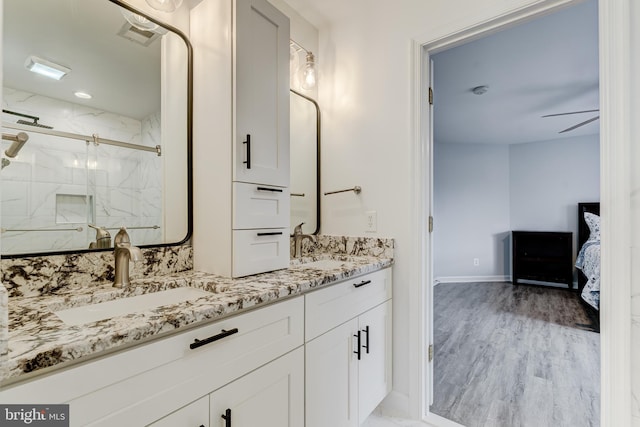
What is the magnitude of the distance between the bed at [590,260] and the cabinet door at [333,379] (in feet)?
10.0

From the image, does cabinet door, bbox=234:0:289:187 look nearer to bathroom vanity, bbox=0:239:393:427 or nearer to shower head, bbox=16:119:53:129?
bathroom vanity, bbox=0:239:393:427

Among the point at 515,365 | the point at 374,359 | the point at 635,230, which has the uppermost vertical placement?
the point at 635,230

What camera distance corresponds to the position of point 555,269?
481 centimetres

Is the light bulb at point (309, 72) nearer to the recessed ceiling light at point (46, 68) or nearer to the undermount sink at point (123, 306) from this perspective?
the recessed ceiling light at point (46, 68)

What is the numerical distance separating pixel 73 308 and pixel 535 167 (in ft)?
20.3

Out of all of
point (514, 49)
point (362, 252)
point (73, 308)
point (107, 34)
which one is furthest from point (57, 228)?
point (514, 49)

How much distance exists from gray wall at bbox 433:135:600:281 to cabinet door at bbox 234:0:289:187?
4406 mm

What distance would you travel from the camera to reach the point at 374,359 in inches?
62.7

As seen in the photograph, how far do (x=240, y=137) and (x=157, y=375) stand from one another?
0.87 meters

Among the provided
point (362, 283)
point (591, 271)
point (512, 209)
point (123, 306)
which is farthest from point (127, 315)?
point (512, 209)

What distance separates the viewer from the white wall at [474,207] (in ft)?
17.4

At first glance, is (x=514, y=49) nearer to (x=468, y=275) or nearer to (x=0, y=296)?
(x=0, y=296)

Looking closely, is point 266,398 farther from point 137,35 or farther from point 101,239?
point 137,35

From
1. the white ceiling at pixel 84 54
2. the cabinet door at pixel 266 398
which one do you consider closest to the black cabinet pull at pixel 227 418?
the cabinet door at pixel 266 398
